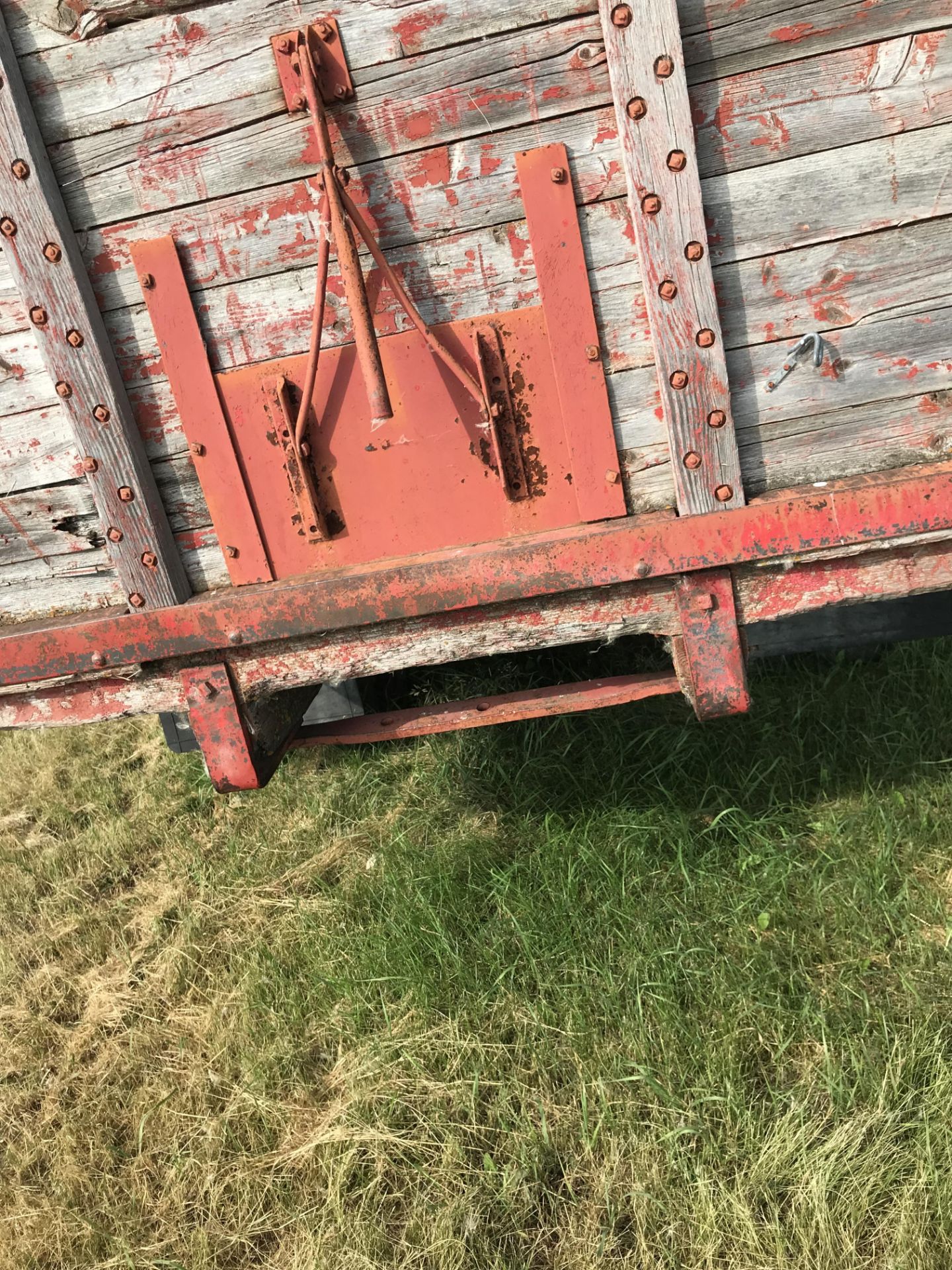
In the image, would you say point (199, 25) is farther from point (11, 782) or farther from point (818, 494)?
point (11, 782)

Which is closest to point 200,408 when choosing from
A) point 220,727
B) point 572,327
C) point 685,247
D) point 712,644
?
point 220,727

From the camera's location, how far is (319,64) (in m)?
1.75

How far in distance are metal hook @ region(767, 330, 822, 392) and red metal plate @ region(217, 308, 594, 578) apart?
0.43 m

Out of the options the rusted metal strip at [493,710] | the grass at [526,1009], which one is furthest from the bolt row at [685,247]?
the grass at [526,1009]

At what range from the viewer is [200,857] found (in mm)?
3498

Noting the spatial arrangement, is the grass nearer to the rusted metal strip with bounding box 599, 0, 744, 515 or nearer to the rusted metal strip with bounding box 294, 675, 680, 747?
the rusted metal strip with bounding box 294, 675, 680, 747

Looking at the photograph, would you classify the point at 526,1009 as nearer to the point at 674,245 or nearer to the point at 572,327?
the point at 572,327

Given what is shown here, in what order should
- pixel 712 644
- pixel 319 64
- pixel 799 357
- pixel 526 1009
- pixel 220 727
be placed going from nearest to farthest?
1. pixel 319 64
2. pixel 799 357
3. pixel 712 644
4. pixel 220 727
5. pixel 526 1009

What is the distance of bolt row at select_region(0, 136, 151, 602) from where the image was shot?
1808mm

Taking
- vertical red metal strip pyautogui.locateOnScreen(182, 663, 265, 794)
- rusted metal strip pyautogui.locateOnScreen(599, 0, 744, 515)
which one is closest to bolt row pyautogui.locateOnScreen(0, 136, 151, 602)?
vertical red metal strip pyautogui.locateOnScreen(182, 663, 265, 794)

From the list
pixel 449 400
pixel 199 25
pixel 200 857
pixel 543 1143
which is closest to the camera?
pixel 199 25

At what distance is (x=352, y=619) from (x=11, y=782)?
316cm

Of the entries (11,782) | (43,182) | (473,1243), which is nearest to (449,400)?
(43,182)

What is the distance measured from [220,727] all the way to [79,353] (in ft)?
2.74
